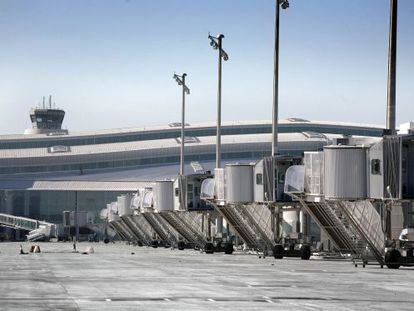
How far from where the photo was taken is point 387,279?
1927 inches

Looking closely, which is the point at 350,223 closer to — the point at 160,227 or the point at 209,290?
the point at 209,290

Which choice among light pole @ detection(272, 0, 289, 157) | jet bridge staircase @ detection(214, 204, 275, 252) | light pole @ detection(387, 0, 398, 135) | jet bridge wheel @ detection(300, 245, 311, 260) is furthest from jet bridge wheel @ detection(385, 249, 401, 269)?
light pole @ detection(272, 0, 289, 157)

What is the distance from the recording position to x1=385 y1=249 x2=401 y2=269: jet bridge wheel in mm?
62812

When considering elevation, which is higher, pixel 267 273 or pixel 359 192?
pixel 359 192

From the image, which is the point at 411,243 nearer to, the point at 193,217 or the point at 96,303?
the point at 96,303

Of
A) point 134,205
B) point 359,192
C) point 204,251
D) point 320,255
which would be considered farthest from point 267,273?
point 134,205

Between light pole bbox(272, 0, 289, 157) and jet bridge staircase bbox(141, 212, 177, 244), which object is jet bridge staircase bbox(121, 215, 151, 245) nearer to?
jet bridge staircase bbox(141, 212, 177, 244)

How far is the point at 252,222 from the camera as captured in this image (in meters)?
94.9

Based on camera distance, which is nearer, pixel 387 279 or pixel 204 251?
pixel 387 279

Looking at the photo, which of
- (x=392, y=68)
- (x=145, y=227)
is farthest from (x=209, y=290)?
(x=145, y=227)

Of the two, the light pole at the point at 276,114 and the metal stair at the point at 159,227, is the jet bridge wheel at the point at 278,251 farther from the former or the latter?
the metal stair at the point at 159,227

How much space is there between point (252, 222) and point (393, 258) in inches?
1293

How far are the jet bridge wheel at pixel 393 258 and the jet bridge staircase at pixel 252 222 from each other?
27.5m

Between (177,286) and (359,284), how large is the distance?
7.58m
